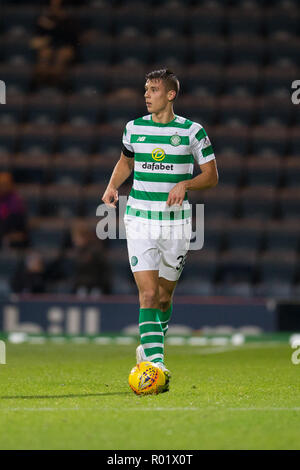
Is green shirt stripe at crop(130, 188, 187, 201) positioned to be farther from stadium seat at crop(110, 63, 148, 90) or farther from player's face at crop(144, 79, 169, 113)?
stadium seat at crop(110, 63, 148, 90)

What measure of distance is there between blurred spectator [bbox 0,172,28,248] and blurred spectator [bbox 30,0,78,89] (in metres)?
3.82

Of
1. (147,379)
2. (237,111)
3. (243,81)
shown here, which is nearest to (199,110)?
(237,111)

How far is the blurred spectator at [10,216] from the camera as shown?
14.2m


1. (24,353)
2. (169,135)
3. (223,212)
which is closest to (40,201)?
(223,212)

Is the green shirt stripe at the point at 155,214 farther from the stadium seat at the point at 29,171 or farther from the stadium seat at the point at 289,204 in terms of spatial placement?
the stadium seat at the point at 29,171

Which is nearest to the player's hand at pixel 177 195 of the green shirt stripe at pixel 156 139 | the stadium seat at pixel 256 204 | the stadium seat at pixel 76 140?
the green shirt stripe at pixel 156 139

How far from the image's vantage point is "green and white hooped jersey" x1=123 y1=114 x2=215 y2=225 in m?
6.43

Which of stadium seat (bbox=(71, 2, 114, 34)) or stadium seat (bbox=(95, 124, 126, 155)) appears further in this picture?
stadium seat (bbox=(71, 2, 114, 34))

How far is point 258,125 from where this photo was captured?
54.9 feet

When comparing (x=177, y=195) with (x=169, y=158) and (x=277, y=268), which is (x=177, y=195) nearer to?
(x=169, y=158)

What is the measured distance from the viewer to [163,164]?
644 centimetres

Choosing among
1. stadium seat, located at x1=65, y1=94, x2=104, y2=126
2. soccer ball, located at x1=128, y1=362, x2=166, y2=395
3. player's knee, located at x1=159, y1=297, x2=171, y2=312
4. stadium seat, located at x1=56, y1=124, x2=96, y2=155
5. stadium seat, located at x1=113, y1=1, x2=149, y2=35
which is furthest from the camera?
stadium seat, located at x1=113, y1=1, x2=149, y2=35

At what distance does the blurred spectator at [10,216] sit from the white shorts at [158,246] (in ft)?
26.0

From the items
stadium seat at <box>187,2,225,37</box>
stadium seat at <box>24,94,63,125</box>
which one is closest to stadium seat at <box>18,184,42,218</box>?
stadium seat at <box>24,94,63,125</box>
